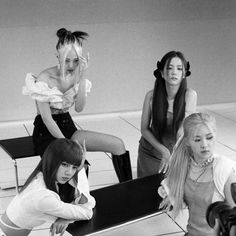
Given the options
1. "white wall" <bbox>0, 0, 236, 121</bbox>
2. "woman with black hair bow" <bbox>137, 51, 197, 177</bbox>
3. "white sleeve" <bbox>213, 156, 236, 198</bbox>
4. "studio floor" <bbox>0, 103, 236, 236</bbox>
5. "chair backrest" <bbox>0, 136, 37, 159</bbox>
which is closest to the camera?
"white sleeve" <bbox>213, 156, 236, 198</bbox>

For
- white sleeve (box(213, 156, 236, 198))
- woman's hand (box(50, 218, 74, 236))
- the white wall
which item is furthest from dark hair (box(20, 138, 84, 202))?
the white wall

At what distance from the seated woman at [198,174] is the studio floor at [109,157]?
0.34 meters

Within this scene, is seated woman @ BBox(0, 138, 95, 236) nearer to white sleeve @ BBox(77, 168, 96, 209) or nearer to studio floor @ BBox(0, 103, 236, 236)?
white sleeve @ BBox(77, 168, 96, 209)

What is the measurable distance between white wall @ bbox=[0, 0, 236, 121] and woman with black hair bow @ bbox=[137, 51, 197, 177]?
245 centimetres

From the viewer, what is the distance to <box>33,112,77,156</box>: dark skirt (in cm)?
354

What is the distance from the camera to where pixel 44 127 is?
140 inches

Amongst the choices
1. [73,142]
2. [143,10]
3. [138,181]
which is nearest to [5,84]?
[143,10]

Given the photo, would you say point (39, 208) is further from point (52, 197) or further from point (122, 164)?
point (122, 164)

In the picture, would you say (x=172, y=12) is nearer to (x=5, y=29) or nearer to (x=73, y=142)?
(x=5, y=29)

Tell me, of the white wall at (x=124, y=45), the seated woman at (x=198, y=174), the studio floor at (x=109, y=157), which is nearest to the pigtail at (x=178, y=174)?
the seated woman at (x=198, y=174)

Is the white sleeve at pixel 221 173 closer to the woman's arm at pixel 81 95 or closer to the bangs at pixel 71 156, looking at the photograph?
the bangs at pixel 71 156

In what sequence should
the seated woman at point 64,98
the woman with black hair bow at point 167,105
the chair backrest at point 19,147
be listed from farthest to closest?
the chair backrest at point 19,147 < the woman with black hair bow at point 167,105 < the seated woman at point 64,98

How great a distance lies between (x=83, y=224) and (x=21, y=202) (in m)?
0.32

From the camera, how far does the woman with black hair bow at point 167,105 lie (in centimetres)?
352
